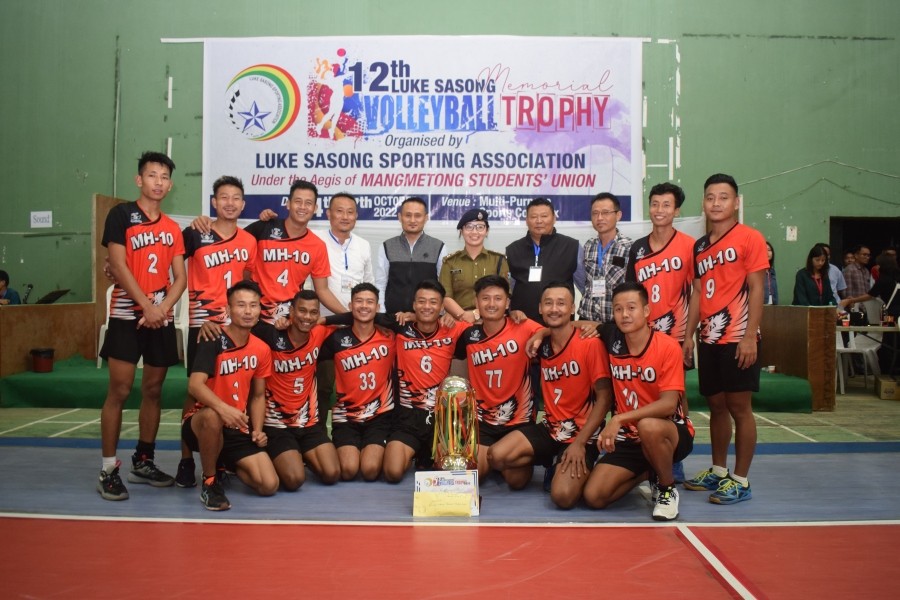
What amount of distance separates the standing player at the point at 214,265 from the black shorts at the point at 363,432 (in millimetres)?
816

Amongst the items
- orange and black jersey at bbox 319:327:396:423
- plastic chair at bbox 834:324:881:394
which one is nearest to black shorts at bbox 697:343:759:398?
orange and black jersey at bbox 319:327:396:423

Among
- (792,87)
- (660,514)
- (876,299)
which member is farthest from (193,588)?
(792,87)

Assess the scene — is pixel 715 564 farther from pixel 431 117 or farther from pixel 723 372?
pixel 431 117

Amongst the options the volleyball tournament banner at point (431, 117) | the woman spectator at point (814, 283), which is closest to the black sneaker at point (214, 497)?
the volleyball tournament banner at point (431, 117)

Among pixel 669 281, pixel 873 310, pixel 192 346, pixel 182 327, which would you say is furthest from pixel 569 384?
pixel 873 310

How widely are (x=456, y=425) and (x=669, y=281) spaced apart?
136 cm

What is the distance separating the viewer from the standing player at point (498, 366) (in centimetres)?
408

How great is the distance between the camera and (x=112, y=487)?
12.2ft

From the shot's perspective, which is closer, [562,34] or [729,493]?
[729,493]

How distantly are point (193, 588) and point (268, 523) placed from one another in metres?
0.80

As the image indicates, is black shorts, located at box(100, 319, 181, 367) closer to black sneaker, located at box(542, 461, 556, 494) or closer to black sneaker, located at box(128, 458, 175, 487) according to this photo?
black sneaker, located at box(128, 458, 175, 487)

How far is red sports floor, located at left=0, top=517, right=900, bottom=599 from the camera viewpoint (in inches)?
101

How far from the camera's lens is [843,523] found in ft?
11.0

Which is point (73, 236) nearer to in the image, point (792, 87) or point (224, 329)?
point (224, 329)
